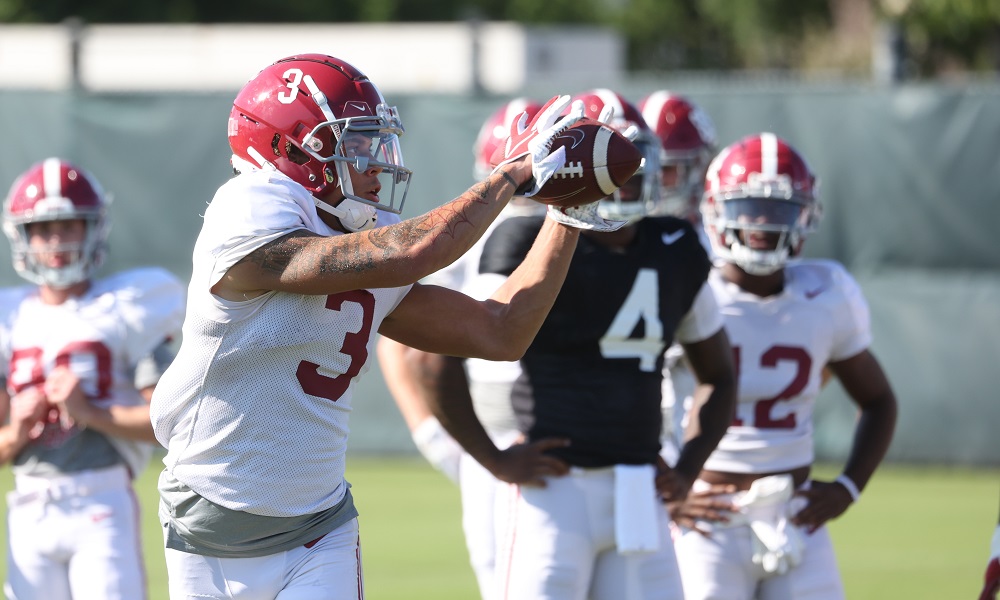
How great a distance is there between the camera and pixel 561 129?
346 cm

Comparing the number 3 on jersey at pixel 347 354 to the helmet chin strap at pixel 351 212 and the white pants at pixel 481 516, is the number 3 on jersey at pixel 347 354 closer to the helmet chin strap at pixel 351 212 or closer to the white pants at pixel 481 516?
the helmet chin strap at pixel 351 212

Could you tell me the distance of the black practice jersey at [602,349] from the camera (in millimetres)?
4262

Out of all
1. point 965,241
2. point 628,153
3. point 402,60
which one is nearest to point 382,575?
point 628,153

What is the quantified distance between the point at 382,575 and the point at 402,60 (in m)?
9.82

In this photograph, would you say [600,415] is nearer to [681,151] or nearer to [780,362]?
[780,362]

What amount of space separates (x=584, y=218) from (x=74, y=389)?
7.54 ft

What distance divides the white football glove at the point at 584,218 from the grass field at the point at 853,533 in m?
3.57

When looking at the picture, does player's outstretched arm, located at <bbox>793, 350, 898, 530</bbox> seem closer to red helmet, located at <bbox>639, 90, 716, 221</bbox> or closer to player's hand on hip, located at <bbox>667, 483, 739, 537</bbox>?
player's hand on hip, located at <bbox>667, 483, 739, 537</bbox>

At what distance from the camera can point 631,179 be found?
449cm

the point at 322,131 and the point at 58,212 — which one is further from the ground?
the point at 322,131

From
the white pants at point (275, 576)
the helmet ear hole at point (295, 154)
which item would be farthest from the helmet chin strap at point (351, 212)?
the white pants at point (275, 576)

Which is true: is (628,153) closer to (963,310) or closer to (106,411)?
(106,411)

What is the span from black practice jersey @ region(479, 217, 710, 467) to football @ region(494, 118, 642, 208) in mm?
799

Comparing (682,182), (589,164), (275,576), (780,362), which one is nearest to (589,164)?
(589,164)
